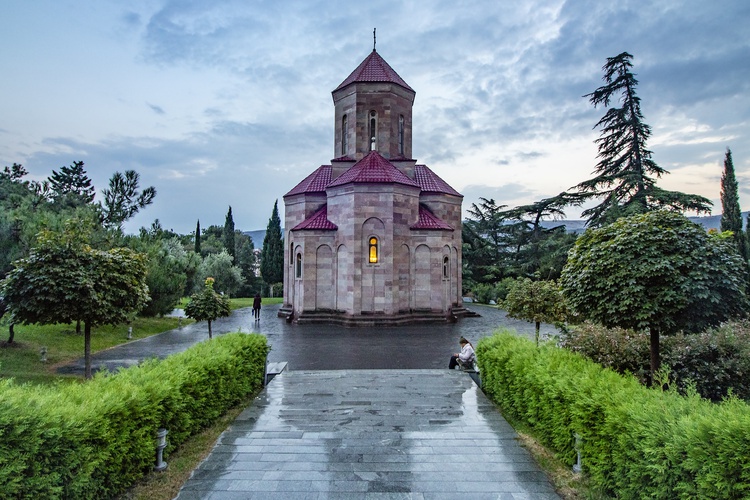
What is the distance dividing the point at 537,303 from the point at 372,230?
34.7ft

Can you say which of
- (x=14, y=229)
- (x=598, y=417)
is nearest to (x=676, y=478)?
(x=598, y=417)

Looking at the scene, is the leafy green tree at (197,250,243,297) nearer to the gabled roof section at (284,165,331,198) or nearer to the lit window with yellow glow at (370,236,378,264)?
the gabled roof section at (284,165,331,198)

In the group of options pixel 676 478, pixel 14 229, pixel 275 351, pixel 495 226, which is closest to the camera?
pixel 676 478

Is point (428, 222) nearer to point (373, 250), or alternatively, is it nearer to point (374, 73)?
point (373, 250)

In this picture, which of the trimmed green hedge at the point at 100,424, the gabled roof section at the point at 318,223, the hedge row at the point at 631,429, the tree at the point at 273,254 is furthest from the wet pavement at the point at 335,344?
the tree at the point at 273,254

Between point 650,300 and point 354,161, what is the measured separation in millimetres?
19518

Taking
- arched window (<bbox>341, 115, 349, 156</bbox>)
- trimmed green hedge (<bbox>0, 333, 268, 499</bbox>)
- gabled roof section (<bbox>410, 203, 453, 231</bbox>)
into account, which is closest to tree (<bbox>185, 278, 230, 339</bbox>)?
trimmed green hedge (<bbox>0, 333, 268, 499</bbox>)

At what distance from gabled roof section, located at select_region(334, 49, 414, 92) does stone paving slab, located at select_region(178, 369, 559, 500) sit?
67.2 ft

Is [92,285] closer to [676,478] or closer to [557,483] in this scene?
[557,483]

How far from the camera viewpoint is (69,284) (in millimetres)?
9875

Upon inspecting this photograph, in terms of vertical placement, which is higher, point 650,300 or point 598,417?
point 650,300

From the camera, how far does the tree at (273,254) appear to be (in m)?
46.6

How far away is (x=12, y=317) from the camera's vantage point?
33.6ft

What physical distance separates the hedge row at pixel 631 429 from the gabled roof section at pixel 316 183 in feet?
64.0
